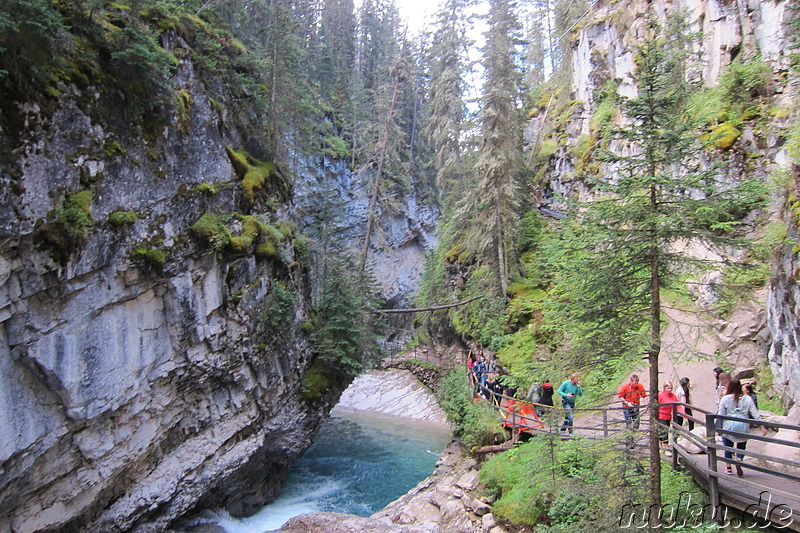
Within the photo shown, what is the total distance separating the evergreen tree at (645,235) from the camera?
7.11 m

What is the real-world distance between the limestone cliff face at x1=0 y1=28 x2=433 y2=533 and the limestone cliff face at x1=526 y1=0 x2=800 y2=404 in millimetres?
9785

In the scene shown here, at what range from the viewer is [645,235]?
7387 millimetres

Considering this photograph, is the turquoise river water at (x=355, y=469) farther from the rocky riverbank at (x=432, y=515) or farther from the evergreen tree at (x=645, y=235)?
the evergreen tree at (x=645, y=235)

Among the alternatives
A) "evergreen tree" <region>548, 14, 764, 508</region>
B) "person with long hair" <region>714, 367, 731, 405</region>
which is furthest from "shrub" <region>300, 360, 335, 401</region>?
"person with long hair" <region>714, 367, 731, 405</region>

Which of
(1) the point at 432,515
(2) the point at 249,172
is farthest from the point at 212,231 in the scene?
(1) the point at 432,515

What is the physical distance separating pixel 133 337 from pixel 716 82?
1826 cm

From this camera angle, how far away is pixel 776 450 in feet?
26.1

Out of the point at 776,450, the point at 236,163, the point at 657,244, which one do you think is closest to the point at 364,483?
the point at 236,163

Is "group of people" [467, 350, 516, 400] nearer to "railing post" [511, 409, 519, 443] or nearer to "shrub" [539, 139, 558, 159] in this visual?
"railing post" [511, 409, 519, 443]

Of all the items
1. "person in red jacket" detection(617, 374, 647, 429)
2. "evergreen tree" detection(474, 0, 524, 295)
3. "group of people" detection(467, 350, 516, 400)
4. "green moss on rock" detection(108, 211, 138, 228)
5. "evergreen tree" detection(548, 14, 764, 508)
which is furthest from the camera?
"evergreen tree" detection(474, 0, 524, 295)

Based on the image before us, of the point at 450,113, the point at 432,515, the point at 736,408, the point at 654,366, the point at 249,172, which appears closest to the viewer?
the point at 654,366

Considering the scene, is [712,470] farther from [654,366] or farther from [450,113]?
[450,113]

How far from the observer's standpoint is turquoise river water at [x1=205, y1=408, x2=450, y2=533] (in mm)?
16328

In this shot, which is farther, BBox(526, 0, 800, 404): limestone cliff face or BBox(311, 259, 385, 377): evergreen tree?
BBox(311, 259, 385, 377): evergreen tree
